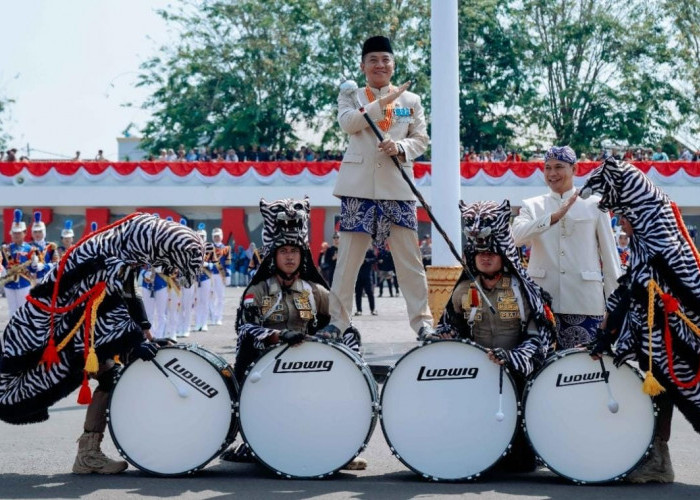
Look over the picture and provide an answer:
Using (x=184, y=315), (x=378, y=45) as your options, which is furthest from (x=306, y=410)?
(x=184, y=315)

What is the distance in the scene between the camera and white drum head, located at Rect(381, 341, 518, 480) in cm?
668

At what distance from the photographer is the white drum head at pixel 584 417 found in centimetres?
659

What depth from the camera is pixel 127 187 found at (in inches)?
1380

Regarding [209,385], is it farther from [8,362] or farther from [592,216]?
[592,216]

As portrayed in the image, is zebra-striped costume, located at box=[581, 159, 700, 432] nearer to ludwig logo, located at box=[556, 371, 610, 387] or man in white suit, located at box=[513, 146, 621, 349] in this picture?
ludwig logo, located at box=[556, 371, 610, 387]

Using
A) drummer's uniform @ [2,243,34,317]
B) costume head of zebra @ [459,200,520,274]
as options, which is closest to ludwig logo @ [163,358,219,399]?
costume head of zebra @ [459,200,520,274]

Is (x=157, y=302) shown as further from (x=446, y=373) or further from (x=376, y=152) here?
(x=446, y=373)

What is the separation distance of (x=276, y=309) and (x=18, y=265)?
28.1 feet

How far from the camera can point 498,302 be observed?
7219mm

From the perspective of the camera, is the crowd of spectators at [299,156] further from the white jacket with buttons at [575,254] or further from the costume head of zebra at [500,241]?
the costume head of zebra at [500,241]

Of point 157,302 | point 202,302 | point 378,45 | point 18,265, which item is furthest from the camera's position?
point 202,302

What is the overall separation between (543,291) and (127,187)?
94.5 ft

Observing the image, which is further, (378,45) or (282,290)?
(378,45)

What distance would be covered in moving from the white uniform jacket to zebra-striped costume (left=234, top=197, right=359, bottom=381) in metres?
1.19
